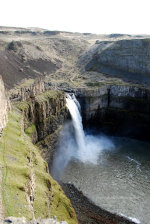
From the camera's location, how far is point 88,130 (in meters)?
54.9

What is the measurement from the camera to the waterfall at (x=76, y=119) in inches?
1835

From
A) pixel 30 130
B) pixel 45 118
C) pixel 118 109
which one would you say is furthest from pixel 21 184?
pixel 118 109

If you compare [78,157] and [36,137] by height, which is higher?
[36,137]

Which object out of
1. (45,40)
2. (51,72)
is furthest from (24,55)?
(45,40)

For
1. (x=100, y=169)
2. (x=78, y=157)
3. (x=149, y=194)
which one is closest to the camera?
(x=149, y=194)

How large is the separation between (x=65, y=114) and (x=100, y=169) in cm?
1329

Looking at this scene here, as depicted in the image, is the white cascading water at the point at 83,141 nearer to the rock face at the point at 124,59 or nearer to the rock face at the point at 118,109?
the rock face at the point at 118,109

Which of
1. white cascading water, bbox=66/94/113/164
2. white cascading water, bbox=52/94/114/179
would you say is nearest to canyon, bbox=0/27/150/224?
white cascading water, bbox=52/94/114/179

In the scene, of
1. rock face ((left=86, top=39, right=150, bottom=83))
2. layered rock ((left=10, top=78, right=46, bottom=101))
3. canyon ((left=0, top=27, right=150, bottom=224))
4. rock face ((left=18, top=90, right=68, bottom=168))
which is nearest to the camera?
canyon ((left=0, top=27, right=150, bottom=224))

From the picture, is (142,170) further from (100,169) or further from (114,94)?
(114,94)

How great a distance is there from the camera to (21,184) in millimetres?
16875

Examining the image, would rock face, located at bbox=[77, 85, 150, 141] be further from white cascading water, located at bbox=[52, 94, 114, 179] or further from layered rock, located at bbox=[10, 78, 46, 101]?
layered rock, located at bbox=[10, 78, 46, 101]

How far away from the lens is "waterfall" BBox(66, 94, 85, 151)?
153 ft

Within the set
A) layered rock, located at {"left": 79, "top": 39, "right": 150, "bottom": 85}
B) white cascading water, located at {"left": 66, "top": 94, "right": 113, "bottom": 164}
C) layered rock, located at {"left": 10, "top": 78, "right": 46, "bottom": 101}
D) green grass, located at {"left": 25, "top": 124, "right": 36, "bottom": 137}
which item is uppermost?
layered rock, located at {"left": 79, "top": 39, "right": 150, "bottom": 85}
